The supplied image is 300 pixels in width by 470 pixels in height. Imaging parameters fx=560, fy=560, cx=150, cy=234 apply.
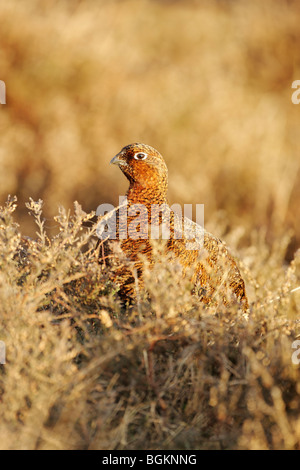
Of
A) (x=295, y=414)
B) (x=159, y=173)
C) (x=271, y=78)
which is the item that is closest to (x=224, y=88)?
(x=271, y=78)

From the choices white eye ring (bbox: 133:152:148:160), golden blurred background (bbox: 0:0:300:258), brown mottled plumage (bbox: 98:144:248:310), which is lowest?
brown mottled plumage (bbox: 98:144:248:310)

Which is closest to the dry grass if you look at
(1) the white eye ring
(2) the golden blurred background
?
(2) the golden blurred background

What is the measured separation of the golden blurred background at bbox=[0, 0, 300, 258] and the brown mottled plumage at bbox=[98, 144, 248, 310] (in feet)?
8.35

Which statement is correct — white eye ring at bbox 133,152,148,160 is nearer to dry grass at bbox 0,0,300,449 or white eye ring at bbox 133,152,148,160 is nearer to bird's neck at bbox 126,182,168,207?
bird's neck at bbox 126,182,168,207

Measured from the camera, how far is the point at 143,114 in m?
6.82

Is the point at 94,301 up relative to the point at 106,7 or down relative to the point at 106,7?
down

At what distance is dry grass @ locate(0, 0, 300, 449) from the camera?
1.91m

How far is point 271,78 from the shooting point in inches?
314

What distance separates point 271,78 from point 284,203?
8.83 feet

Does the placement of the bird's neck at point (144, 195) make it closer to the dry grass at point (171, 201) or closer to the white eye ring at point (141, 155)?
the white eye ring at point (141, 155)

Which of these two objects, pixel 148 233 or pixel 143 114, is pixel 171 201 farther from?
pixel 148 233

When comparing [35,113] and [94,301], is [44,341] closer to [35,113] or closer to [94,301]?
[94,301]

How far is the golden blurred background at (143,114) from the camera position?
19.9 feet

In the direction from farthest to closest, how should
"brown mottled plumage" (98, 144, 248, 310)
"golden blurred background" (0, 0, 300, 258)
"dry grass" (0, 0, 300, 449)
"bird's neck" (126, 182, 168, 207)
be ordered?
"golden blurred background" (0, 0, 300, 258)
"bird's neck" (126, 182, 168, 207)
"brown mottled plumage" (98, 144, 248, 310)
"dry grass" (0, 0, 300, 449)
